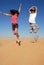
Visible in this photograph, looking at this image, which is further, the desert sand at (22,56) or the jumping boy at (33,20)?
the jumping boy at (33,20)

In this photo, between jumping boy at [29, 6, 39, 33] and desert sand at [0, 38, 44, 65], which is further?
jumping boy at [29, 6, 39, 33]

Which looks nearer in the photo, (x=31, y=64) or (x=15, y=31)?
(x=31, y=64)

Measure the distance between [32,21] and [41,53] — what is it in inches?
89.5

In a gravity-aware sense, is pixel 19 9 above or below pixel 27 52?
above

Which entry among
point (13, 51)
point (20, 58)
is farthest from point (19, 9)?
point (20, 58)

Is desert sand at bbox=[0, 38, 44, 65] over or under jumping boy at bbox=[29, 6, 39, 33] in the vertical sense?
under

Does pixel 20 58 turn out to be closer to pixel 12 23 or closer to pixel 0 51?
pixel 0 51

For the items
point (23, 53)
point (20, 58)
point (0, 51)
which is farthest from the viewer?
point (0, 51)

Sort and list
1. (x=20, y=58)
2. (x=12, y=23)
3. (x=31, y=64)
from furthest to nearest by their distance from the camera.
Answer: (x=12, y=23)
(x=20, y=58)
(x=31, y=64)

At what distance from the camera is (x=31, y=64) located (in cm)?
732

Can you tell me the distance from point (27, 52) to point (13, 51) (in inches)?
24.7

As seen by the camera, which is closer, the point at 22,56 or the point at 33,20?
the point at 22,56

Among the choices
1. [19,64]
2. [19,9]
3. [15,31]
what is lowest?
[19,64]

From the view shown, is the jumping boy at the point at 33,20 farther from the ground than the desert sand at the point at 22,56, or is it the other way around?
the jumping boy at the point at 33,20
